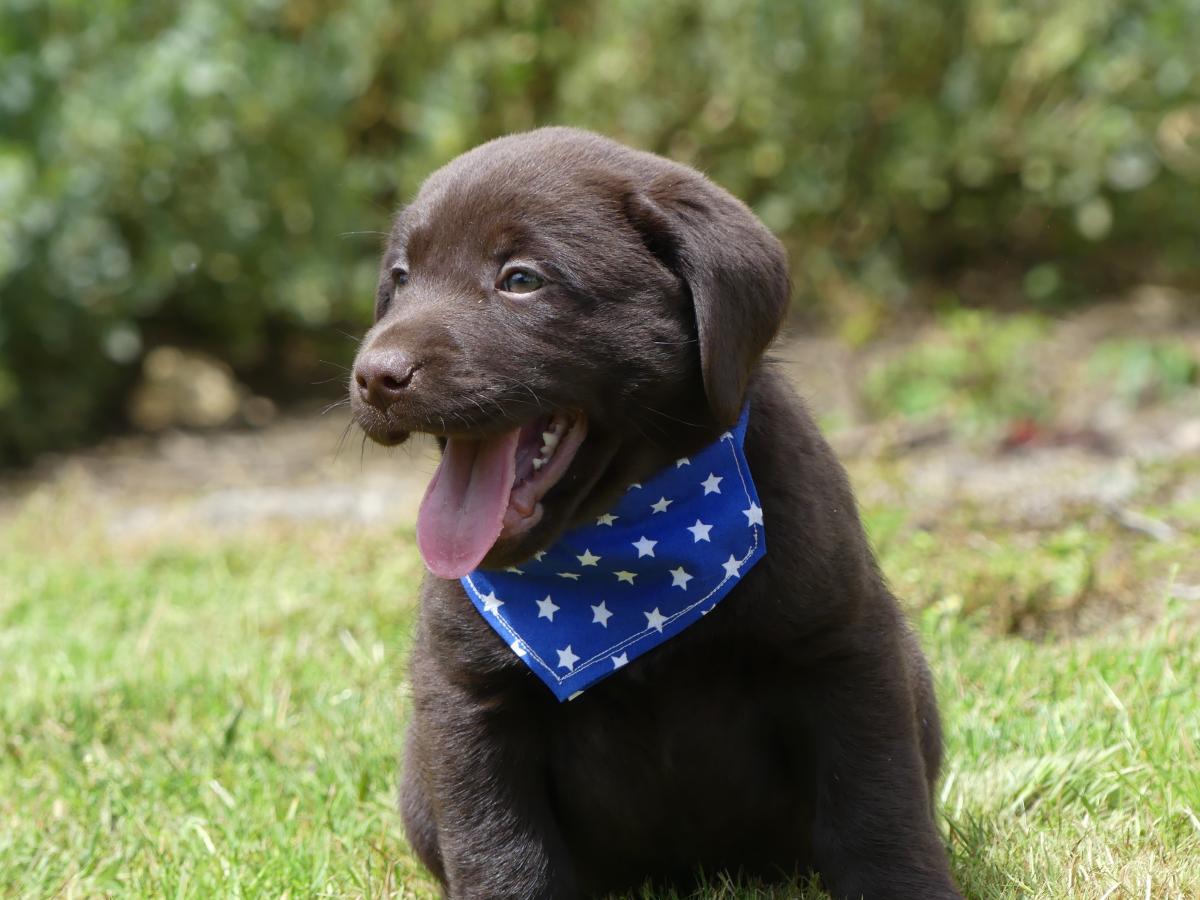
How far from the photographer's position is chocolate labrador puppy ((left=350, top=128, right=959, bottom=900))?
2.38m

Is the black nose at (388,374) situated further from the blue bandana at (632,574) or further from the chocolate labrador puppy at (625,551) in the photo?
the blue bandana at (632,574)

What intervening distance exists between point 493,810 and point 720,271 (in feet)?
2.93

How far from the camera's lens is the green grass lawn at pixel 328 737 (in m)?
2.78

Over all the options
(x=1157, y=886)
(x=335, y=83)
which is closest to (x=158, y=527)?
(x=335, y=83)

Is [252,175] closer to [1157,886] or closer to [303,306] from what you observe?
[303,306]

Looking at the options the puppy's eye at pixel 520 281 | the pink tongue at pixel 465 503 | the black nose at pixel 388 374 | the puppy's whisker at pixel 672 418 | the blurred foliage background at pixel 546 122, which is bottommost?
the blurred foliage background at pixel 546 122

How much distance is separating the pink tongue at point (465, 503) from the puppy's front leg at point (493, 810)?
30 centimetres

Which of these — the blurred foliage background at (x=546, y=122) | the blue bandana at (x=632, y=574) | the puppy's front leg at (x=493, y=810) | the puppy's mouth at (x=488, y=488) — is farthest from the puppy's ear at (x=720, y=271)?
the blurred foliage background at (x=546, y=122)

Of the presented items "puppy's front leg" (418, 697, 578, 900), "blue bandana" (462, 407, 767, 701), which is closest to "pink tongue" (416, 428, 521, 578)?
"blue bandana" (462, 407, 767, 701)

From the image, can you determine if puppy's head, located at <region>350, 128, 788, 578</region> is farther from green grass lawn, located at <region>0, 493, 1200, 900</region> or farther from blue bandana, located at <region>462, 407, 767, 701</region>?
green grass lawn, located at <region>0, 493, 1200, 900</region>

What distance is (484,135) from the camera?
752cm

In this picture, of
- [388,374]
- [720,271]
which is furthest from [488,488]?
[720,271]

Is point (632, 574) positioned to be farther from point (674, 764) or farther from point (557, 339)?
point (557, 339)

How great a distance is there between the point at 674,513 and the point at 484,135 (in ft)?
17.2
